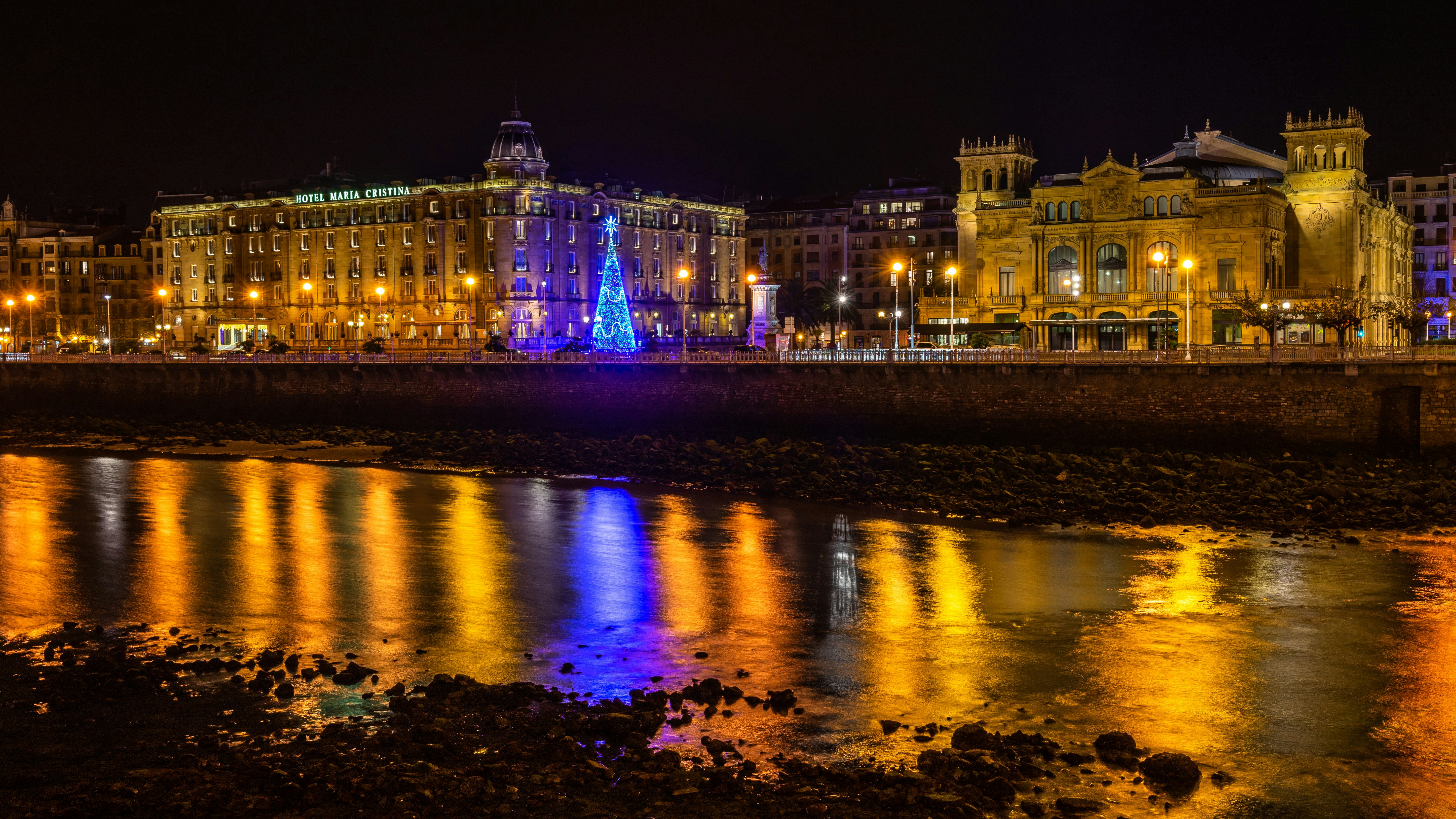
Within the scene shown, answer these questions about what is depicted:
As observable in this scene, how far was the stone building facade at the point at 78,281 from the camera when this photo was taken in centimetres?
14862

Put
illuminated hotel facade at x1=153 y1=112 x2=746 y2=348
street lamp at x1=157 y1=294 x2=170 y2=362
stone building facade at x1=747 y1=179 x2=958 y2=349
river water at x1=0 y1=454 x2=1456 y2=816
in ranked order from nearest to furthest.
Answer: river water at x1=0 y1=454 x2=1456 y2=816, illuminated hotel facade at x1=153 y1=112 x2=746 y2=348, street lamp at x1=157 y1=294 x2=170 y2=362, stone building facade at x1=747 y1=179 x2=958 y2=349

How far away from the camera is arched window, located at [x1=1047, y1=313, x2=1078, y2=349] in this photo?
93.7m

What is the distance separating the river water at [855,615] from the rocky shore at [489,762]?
49cm

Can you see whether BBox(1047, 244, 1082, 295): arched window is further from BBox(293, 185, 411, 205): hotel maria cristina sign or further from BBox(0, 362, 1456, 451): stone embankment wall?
BBox(293, 185, 411, 205): hotel maria cristina sign

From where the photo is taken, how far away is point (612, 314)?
8138cm

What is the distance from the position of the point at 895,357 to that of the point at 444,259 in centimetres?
6535

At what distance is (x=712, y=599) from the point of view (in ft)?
94.1

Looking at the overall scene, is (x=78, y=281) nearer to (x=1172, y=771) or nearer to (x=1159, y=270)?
(x=1159, y=270)

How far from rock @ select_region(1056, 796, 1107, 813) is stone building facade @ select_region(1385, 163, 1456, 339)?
125 meters

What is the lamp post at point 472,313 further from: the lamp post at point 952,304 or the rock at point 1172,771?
the rock at point 1172,771

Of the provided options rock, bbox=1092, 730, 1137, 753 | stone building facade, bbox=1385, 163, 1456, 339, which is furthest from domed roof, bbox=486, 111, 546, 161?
rock, bbox=1092, 730, 1137, 753

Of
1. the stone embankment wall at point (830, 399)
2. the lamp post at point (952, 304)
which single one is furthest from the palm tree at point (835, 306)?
the stone embankment wall at point (830, 399)

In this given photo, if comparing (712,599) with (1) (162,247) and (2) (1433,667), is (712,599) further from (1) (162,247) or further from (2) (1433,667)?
(1) (162,247)

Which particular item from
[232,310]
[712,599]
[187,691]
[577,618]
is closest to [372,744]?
[187,691]
